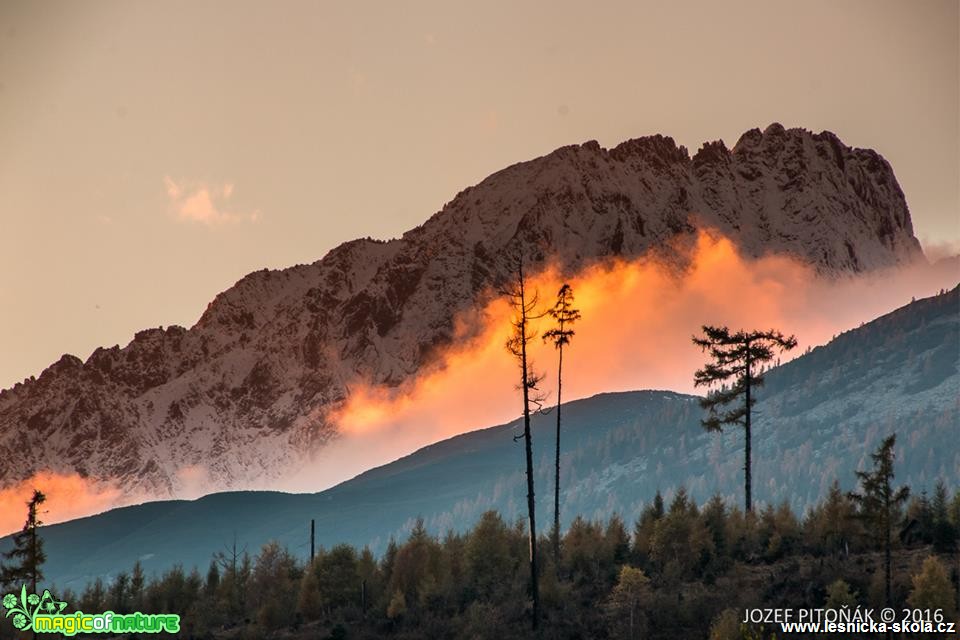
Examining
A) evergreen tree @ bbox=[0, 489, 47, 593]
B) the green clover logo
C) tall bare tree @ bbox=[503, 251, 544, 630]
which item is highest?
tall bare tree @ bbox=[503, 251, 544, 630]

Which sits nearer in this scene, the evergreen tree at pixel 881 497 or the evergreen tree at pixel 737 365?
the evergreen tree at pixel 881 497

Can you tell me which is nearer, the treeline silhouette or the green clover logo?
the treeline silhouette

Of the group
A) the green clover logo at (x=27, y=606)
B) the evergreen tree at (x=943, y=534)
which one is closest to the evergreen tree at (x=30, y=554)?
the green clover logo at (x=27, y=606)

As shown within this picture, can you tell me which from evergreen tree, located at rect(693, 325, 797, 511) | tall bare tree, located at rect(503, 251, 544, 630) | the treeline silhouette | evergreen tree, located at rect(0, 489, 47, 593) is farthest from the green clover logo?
evergreen tree, located at rect(693, 325, 797, 511)

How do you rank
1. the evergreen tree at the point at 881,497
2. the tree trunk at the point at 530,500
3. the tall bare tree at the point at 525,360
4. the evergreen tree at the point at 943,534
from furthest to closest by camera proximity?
the tall bare tree at the point at 525,360, the tree trunk at the point at 530,500, the evergreen tree at the point at 943,534, the evergreen tree at the point at 881,497

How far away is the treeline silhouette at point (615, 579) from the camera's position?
181ft

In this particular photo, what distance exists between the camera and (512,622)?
60406mm

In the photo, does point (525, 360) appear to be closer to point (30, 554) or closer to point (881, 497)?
point (881, 497)

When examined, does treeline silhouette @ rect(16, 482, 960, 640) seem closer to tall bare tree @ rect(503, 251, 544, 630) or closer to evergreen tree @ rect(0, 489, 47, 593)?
tall bare tree @ rect(503, 251, 544, 630)

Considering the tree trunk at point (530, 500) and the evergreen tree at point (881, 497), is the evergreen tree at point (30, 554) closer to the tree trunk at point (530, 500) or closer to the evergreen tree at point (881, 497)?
the tree trunk at point (530, 500)

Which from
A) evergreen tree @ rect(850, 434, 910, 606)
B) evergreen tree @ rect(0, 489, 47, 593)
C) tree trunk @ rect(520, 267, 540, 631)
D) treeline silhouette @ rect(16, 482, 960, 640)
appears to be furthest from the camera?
evergreen tree @ rect(0, 489, 47, 593)

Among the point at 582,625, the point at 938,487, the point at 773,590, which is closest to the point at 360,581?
the point at 582,625

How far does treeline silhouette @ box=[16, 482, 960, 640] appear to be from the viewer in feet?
181

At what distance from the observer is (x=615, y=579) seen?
6419 centimetres
